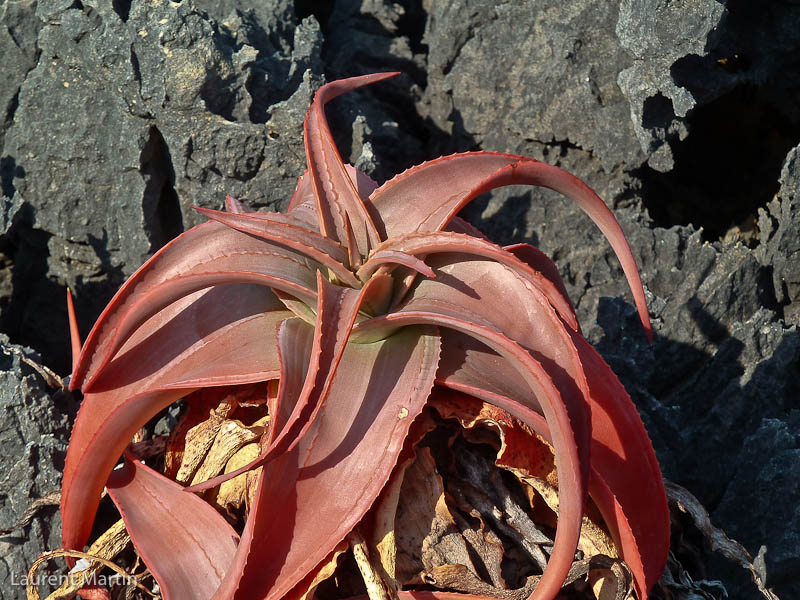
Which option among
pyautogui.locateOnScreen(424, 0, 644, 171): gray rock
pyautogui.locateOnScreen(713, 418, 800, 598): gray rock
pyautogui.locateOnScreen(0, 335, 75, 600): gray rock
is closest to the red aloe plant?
pyautogui.locateOnScreen(0, 335, 75, 600): gray rock

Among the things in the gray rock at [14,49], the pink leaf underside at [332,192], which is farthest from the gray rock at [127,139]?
the pink leaf underside at [332,192]

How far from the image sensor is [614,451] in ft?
3.25

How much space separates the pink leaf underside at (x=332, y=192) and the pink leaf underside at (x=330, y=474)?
16cm

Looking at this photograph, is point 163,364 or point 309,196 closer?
point 163,364

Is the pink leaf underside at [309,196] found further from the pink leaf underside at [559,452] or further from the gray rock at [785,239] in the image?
the gray rock at [785,239]

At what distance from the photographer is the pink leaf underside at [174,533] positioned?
969 mm

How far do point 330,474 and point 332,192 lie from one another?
0.35 metres

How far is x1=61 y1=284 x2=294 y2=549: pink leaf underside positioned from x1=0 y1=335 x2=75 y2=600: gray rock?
16cm

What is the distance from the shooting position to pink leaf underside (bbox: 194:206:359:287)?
36.0 inches

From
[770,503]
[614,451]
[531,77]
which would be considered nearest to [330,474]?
[614,451]

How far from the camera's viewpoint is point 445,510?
1.00 meters

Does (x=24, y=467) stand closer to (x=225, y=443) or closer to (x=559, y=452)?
(x=225, y=443)

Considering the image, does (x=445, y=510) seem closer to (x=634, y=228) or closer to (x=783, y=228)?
(x=634, y=228)

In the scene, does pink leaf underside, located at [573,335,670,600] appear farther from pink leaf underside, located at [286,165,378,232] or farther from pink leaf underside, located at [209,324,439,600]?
pink leaf underside, located at [286,165,378,232]
